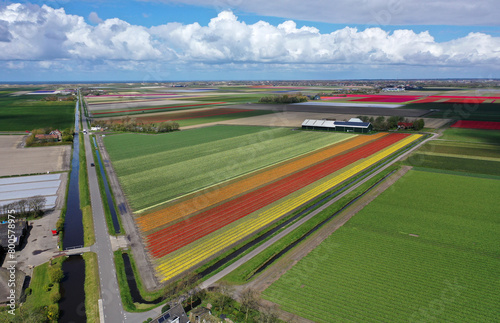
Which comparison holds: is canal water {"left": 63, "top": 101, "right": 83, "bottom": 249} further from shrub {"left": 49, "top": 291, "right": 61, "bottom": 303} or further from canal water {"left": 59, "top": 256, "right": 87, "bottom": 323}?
shrub {"left": 49, "top": 291, "right": 61, "bottom": 303}

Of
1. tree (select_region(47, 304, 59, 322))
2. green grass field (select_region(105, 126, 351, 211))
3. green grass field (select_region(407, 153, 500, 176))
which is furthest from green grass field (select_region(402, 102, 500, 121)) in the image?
tree (select_region(47, 304, 59, 322))

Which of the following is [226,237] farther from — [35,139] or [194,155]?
[35,139]

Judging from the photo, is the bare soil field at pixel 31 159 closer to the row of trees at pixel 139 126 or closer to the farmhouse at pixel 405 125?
the row of trees at pixel 139 126

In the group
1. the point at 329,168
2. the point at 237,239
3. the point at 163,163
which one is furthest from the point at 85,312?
the point at 329,168

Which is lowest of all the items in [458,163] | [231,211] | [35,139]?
[231,211]

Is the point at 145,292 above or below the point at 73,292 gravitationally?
above

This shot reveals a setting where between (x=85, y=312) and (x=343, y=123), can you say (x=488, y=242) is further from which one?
(x=343, y=123)

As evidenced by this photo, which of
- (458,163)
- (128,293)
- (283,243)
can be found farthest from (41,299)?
(458,163)

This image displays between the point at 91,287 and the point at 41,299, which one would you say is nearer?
the point at 41,299
